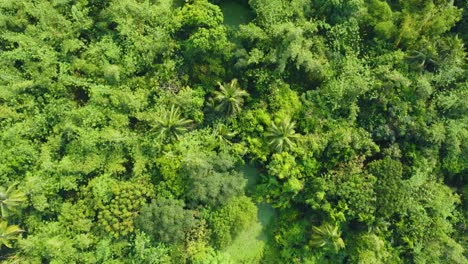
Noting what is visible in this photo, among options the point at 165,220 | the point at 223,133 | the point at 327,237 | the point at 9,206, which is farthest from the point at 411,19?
the point at 9,206

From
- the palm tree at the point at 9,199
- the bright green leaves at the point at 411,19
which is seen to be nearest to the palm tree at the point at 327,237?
the bright green leaves at the point at 411,19

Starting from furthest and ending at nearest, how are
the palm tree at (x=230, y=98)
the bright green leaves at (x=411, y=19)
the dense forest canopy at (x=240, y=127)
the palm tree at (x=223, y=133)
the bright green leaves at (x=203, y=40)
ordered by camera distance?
the bright green leaves at (x=411, y=19) → the palm tree at (x=223, y=133) → the palm tree at (x=230, y=98) → the bright green leaves at (x=203, y=40) → the dense forest canopy at (x=240, y=127)

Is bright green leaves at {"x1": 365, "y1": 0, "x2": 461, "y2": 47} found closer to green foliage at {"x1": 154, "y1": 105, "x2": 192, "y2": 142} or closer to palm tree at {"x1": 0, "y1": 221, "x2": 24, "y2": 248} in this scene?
green foliage at {"x1": 154, "y1": 105, "x2": 192, "y2": 142}

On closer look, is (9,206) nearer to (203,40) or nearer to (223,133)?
(223,133)

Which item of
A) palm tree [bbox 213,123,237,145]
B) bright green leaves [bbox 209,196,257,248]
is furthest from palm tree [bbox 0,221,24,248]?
palm tree [bbox 213,123,237,145]

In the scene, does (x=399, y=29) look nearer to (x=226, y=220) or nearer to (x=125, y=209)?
(x=226, y=220)

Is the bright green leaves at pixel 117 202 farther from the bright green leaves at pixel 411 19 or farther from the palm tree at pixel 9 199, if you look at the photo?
the bright green leaves at pixel 411 19
